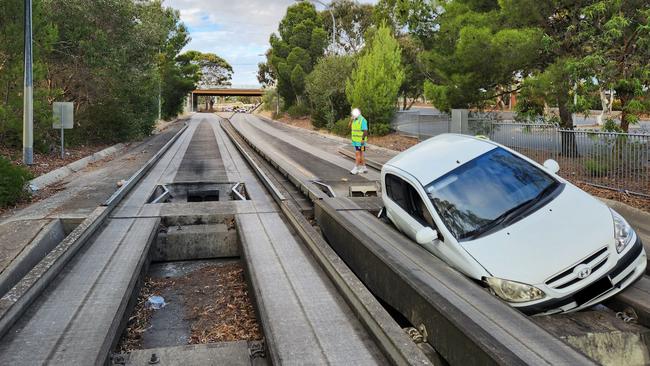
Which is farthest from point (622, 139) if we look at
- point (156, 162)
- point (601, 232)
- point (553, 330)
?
point (156, 162)

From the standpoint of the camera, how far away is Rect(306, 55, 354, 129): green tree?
35375 millimetres

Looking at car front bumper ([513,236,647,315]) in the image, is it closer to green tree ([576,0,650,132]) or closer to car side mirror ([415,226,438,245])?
car side mirror ([415,226,438,245])

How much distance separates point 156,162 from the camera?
19125mm

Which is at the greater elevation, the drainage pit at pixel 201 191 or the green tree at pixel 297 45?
the green tree at pixel 297 45

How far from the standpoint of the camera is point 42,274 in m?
5.89

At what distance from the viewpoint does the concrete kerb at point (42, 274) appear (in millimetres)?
4942

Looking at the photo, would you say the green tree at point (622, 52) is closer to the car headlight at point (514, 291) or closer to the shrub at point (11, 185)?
the car headlight at point (514, 291)

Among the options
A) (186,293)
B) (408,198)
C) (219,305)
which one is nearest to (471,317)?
(408,198)

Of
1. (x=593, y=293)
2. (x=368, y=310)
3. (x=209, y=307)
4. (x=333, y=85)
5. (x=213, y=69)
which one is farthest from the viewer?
(x=213, y=69)

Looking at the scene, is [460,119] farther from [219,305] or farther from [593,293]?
[593,293]

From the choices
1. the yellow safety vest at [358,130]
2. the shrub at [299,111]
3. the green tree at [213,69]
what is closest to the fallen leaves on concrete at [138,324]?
the yellow safety vest at [358,130]

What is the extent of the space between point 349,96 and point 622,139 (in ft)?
67.2

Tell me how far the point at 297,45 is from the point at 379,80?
25.8 metres

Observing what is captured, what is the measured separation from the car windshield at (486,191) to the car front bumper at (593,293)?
986 mm
